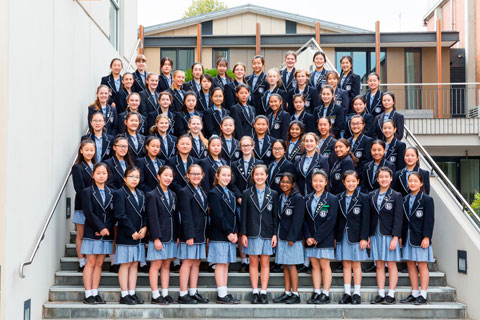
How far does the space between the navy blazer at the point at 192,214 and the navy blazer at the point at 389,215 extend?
82.3 inches

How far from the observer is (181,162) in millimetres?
6922

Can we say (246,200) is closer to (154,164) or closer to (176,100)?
(154,164)

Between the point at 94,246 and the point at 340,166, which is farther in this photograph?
the point at 340,166

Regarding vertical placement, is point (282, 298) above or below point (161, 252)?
below

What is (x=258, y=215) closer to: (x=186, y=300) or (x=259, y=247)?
(x=259, y=247)

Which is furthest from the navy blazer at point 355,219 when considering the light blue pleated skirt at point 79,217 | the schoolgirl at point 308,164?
the light blue pleated skirt at point 79,217

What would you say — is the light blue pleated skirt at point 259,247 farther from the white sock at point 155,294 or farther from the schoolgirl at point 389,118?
the schoolgirl at point 389,118

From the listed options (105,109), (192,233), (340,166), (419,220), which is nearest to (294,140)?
(340,166)

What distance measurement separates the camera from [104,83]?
872 cm

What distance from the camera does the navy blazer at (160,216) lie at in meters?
6.22

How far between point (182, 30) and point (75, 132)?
17.9 m

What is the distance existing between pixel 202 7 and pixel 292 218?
128 ft

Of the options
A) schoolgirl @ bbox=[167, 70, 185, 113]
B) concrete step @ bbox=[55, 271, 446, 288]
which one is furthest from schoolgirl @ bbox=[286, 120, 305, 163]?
schoolgirl @ bbox=[167, 70, 185, 113]

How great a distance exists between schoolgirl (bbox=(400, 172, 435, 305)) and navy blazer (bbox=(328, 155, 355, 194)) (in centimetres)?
84
